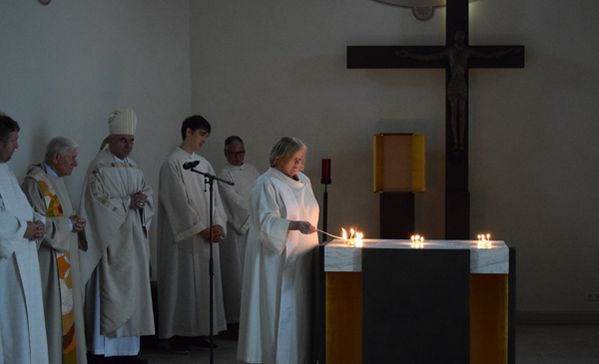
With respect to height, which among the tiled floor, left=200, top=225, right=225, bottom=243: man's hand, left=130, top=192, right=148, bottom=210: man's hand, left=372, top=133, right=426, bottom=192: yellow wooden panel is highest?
left=372, top=133, right=426, bottom=192: yellow wooden panel

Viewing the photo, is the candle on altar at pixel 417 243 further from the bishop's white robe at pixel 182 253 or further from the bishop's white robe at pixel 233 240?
the bishop's white robe at pixel 233 240

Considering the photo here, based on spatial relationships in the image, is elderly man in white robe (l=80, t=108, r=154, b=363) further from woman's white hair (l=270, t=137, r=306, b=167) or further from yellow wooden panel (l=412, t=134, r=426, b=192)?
yellow wooden panel (l=412, t=134, r=426, b=192)

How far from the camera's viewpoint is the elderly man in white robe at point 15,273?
15.0 ft

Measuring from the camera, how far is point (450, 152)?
27.2 feet

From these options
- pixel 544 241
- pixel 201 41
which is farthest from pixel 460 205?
pixel 201 41

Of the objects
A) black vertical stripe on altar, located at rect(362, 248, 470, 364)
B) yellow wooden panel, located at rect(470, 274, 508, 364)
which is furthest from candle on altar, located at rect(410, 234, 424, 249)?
yellow wooden panel, located at rect(470, 274, 508, 364)

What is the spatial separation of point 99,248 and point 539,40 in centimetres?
484

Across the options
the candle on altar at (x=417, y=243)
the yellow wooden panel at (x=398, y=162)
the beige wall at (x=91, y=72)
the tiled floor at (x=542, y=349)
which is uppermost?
the beige wall at (x=91, y=72)

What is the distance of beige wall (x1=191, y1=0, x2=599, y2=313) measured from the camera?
853cm

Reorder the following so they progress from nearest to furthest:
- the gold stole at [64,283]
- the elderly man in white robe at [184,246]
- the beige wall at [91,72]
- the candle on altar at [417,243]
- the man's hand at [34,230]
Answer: the man's hand at [34,230] < the candle on altar at [417,243] < the gold stole at [64,283] < the beige wall at [91,72] < the elderly man in white robe at [184,246]

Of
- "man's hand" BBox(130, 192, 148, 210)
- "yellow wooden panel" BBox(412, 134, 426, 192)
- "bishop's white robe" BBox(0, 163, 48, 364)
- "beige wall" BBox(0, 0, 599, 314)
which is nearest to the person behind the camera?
"bishop's white robe" BBox(0, 163, 48, 364)

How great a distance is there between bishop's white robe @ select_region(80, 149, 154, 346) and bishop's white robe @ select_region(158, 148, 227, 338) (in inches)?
22.5

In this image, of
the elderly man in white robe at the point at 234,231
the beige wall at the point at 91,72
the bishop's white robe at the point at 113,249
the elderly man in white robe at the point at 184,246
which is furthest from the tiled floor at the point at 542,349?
the beige wall at the point at 91,72

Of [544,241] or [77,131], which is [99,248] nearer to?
[77,131]
